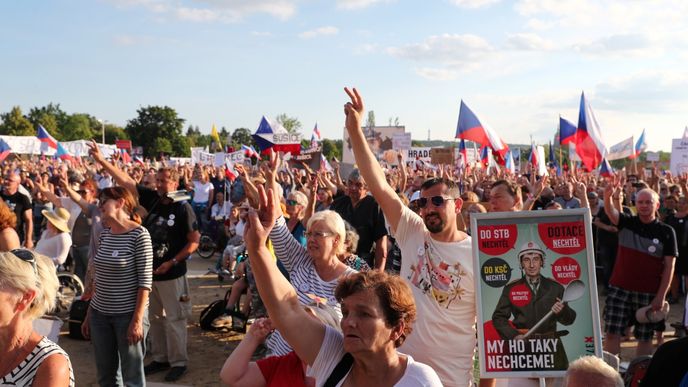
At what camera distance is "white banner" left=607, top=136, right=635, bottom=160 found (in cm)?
1574

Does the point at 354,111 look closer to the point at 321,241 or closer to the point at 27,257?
the point at 321,241

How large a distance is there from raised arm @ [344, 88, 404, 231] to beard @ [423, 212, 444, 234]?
0.57 ft

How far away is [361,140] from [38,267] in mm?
1725

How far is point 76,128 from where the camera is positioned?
3720 inches

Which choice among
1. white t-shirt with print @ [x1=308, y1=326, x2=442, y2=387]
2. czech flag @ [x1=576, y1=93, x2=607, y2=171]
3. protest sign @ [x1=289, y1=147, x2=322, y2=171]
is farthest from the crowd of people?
protest sign @ [x1=289, y1=147, x2=322, y2=171]

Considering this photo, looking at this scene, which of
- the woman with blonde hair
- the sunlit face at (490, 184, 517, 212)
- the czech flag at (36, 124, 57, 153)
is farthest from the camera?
the czech flag at (36, 124, 57, 153)

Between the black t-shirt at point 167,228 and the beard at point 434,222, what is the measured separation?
10.4ft

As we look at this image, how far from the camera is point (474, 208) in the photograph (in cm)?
502

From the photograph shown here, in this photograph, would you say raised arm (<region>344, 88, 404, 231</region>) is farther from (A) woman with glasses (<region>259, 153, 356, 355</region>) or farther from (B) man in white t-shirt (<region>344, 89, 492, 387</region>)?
(A) woman with glasses (<region>259, 153, 356, 355</region>)

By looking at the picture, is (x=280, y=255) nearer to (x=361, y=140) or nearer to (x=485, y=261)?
(x=361, y=140)

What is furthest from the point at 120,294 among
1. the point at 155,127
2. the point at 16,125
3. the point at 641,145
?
the point at 155,127

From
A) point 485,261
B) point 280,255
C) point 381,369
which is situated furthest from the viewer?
point 280,255

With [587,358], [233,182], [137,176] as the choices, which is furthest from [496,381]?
[137,176]

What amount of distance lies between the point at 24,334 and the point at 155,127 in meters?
81.0
